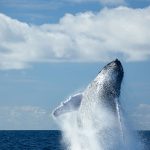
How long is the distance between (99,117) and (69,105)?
2025mm

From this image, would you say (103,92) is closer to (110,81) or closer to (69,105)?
(110,81)

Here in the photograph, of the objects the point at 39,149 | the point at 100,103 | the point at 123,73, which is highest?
the point at 39,149

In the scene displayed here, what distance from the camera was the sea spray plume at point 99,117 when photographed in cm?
2197

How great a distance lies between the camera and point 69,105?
23.5m

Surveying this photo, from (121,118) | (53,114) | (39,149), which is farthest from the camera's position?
(39,149)

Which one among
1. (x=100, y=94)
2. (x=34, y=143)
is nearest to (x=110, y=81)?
(x=100, y=94)

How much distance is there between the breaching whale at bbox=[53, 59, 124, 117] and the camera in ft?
72.9

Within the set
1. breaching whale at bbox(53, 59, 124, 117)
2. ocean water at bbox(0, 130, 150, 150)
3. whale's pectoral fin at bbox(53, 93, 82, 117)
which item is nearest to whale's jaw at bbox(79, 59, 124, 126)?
breaching whale at bbox(53, 59, 124, 117)

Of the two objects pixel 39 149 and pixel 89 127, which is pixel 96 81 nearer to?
pixel 89 127

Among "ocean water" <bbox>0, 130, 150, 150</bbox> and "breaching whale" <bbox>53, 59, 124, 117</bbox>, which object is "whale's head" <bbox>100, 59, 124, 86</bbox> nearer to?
"breaching whale" <bbox>53, 59, 124, 117</bbox>

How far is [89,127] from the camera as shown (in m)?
22.1

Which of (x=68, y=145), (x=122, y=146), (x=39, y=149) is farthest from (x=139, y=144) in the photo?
(x=39, y=149)

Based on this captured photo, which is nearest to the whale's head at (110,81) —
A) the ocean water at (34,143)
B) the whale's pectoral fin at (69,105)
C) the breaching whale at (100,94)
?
the breaching whale at (100,94)

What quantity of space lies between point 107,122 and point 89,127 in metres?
0.85
